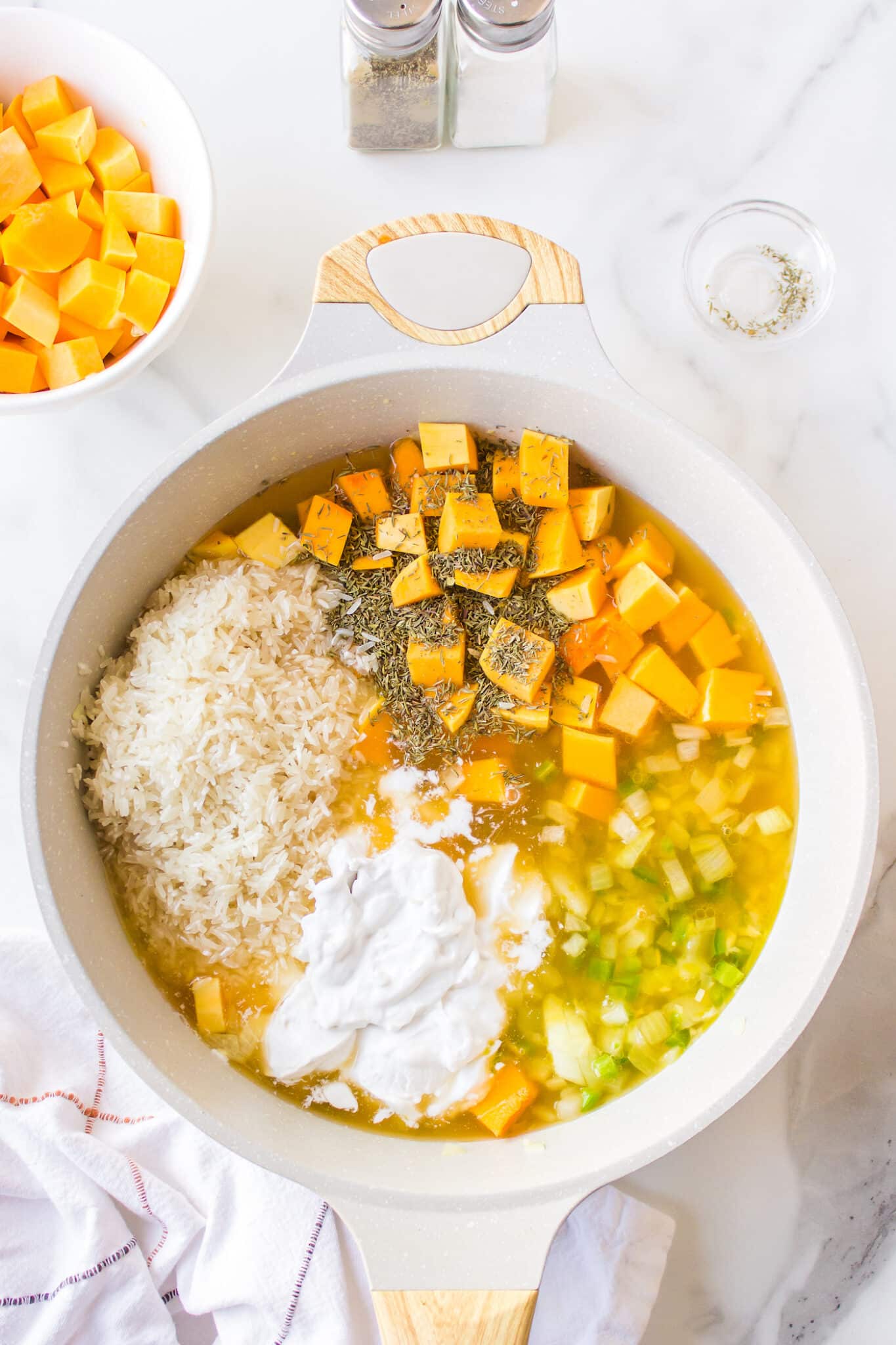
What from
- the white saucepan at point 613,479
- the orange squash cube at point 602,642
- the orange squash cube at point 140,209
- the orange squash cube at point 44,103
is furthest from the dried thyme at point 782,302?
the orange squash cube at point 44,103

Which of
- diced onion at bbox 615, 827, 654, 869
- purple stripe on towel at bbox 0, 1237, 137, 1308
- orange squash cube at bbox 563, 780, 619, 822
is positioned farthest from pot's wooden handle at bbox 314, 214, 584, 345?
purple stripe on towel at bbox 0, 1237, 137, 1308

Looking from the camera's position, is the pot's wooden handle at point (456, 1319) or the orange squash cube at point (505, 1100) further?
the orange squash cube at point (505, 1100)

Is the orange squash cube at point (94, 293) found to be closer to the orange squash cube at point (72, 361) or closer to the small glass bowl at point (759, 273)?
the orange squash cube at point (72, 361)

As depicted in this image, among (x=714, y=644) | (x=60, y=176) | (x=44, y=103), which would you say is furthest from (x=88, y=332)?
(x=714, y=644)

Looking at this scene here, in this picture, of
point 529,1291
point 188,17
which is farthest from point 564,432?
point 529,1291

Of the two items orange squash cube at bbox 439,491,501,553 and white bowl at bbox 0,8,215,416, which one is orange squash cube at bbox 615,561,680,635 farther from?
white bowl at bbox 0,8,215,416

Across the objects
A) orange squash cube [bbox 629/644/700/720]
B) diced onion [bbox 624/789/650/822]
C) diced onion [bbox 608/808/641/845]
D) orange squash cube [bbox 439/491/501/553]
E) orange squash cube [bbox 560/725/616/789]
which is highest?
orange squash cube [bbox 439/491/501/553]

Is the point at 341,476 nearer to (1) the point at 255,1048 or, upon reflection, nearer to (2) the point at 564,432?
(2) the point at 564,432
